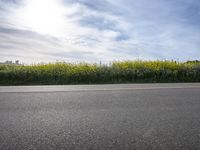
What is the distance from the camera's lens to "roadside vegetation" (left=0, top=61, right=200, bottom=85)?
15211 millimetres

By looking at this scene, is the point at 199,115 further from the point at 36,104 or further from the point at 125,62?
the point at 125,62

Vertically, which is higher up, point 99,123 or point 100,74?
point 100,74

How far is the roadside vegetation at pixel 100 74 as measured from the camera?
15.2 metres

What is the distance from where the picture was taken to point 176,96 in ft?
28.2

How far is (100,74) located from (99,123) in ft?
35.8

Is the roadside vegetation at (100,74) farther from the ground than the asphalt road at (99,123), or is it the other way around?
the roadside vegetation at (100,74)

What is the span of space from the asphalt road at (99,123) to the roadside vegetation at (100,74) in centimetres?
711

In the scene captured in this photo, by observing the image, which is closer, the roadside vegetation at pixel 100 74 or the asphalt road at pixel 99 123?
the asphalt road at pixel 99 123

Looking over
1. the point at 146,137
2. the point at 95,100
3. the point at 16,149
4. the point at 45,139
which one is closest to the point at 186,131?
the point at 146,137

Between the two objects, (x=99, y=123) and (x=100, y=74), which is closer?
(x=99, y=123)

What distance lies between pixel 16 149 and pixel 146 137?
1.91 meters

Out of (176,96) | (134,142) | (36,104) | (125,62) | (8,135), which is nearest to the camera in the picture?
(134,142)

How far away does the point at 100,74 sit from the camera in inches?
639

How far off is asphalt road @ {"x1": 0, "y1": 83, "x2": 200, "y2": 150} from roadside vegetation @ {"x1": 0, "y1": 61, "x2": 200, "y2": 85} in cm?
711
